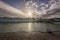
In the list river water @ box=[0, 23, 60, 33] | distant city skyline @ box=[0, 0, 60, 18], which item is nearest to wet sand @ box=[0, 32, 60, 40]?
river water @ box=[0, 23, 60, 33]

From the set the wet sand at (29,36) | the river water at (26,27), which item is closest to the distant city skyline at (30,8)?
the river water at (26,27)

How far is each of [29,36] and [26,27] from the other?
5.7 inches

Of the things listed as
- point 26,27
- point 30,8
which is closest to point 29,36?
point 26,27

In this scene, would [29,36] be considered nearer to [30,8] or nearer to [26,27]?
[26,27]

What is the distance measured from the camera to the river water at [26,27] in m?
1.58

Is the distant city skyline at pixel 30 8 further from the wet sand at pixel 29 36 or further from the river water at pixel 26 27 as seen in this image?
the wet sand at pixel 29 36

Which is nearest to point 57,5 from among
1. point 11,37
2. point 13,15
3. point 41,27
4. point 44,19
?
point 44,19

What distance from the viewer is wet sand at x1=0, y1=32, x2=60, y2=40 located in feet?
4.84

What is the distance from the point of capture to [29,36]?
1502mm

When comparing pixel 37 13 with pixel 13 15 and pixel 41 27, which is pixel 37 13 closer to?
pixel 41 27

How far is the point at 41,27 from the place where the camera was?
5.32 ft

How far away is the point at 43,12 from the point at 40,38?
1.11 feet

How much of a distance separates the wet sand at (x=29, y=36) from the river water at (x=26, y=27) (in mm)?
58

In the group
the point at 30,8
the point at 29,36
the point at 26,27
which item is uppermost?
the point at 30,8
